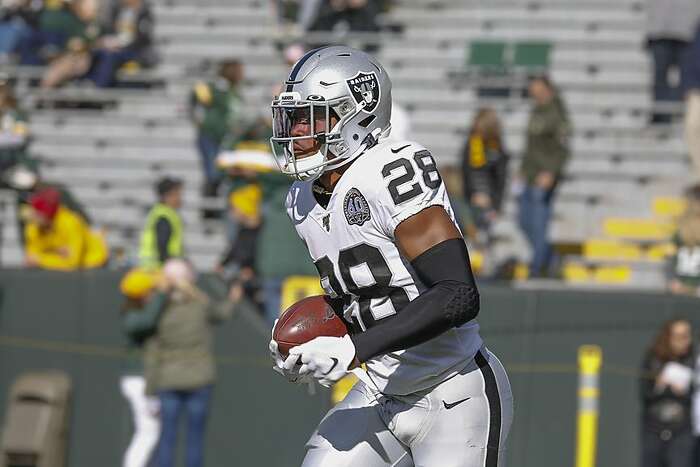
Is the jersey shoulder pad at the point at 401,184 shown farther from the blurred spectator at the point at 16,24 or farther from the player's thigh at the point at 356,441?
the blurred spectator at the point at 16,24

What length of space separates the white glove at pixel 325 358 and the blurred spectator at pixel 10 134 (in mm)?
7586

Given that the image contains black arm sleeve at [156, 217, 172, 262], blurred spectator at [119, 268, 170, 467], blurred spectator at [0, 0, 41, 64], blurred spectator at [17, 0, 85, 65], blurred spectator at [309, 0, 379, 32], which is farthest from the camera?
blurred spectator at [0, 0, 41, 64]

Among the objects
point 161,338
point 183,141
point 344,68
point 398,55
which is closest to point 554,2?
point 398,55

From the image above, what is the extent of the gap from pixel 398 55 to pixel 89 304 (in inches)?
155

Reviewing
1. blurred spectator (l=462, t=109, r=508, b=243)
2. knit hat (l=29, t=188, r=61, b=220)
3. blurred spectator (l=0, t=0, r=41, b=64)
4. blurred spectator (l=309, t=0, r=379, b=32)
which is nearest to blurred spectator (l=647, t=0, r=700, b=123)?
blurred spectator (l=462, t=109, r=508, b=243)

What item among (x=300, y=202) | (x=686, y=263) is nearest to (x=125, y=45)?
(x=686, y=263)

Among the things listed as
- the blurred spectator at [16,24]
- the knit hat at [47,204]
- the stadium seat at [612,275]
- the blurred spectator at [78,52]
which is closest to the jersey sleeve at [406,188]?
the knit hat at [47,204]

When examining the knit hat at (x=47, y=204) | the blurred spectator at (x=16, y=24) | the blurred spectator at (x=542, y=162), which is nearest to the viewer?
the knit hat at (x=47, y=204)

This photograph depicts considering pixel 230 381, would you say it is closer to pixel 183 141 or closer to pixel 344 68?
pixel 183 141

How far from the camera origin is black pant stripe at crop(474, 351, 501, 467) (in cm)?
434

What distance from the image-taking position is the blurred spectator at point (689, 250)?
8.93m

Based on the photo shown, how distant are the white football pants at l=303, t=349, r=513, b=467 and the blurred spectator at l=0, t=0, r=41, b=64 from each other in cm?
962

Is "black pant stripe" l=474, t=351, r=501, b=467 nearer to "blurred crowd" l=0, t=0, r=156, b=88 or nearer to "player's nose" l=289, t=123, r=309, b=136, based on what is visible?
"player's nose" l=289, t=123, r=309, b=136

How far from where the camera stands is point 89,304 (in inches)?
382
